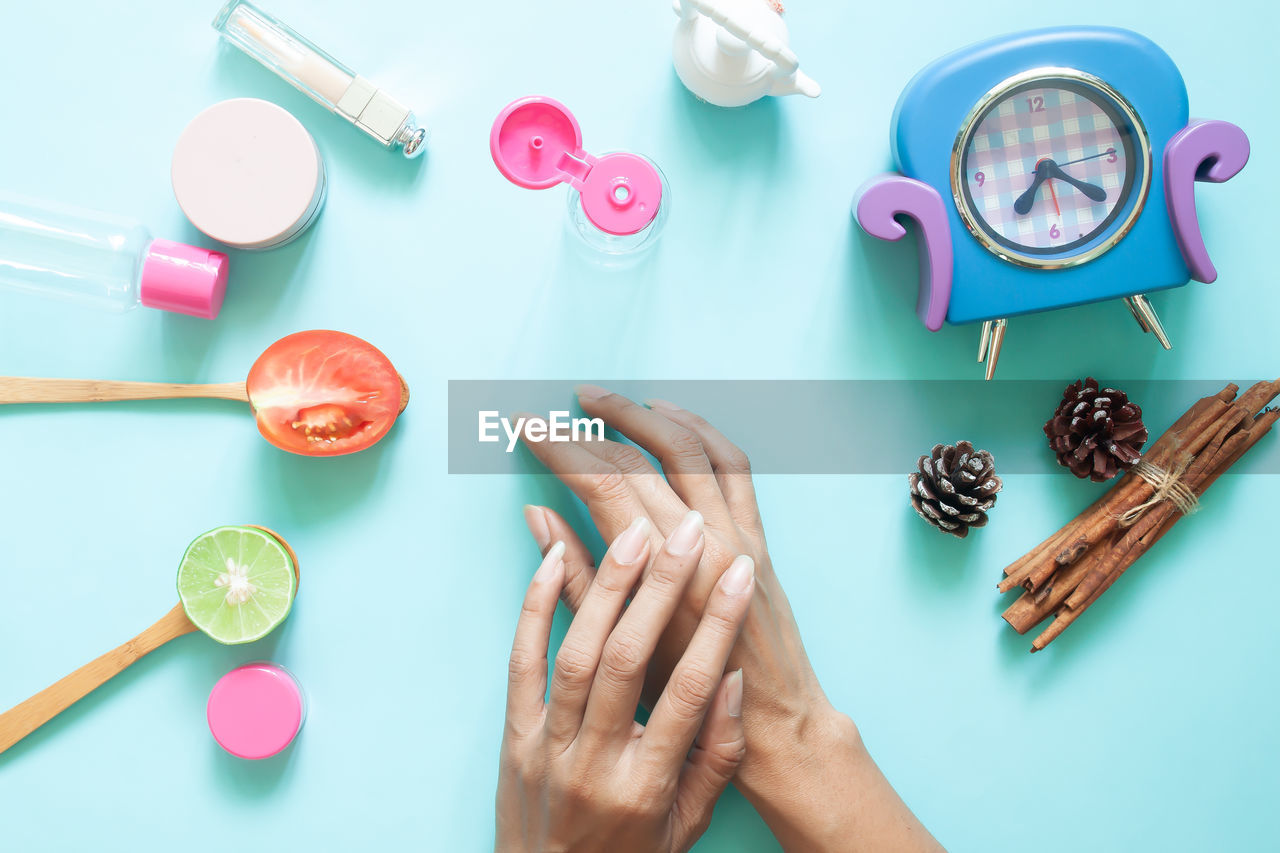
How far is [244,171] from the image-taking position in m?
0.85

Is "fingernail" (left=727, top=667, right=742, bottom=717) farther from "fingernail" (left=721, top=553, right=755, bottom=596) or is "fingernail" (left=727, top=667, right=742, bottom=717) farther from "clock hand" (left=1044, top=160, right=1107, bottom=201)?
"clock hand" (left=1044, top=160, right=1107, bottom=201)

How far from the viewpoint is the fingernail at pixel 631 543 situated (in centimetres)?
79

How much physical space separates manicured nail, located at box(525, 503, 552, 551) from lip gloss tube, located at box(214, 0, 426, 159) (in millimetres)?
451

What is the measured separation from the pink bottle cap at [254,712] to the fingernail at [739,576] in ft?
1.78

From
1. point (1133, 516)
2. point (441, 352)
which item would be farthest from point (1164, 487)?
point (441, 352)

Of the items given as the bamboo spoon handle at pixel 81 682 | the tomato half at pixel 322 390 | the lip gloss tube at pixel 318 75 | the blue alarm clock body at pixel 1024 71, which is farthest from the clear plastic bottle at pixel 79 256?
the blue alarm clock body at pixel 1024 71

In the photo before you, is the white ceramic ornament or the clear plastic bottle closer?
the white ceramic ornament

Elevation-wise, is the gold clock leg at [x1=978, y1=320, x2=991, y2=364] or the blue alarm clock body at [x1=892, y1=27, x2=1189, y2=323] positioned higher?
the blue alarm clock body at [x1=892, y1=27, x2=1189, y2=323]

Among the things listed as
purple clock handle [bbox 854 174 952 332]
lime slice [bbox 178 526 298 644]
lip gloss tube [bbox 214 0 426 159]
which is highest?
purple clock handle [bbox 854 174 952 332]

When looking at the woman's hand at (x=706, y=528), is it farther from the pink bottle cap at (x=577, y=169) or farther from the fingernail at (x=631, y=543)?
the pink bottle cap at (x=577, y=169)

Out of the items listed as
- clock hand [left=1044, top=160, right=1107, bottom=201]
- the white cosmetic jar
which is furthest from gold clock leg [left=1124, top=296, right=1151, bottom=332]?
the white cosmetic jar

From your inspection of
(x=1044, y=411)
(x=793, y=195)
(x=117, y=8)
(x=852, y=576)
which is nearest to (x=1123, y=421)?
(x=1044, y=411)

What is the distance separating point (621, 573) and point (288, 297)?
1.76 ft

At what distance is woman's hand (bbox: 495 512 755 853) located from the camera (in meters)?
0.74
